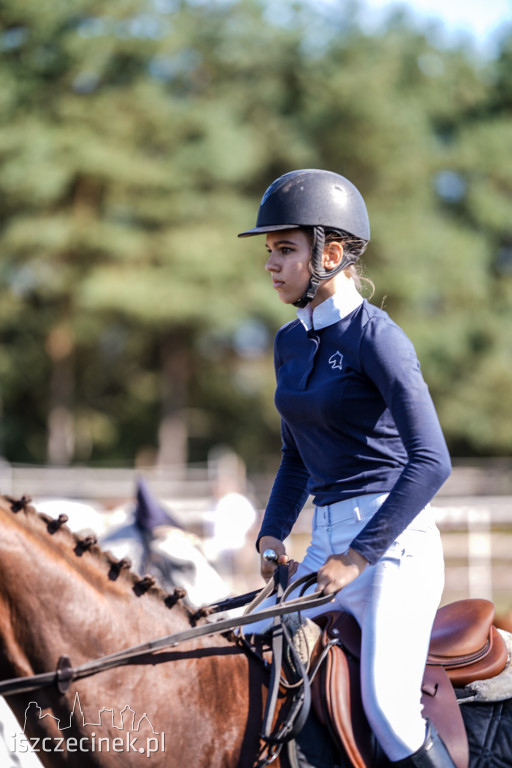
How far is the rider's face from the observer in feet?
9.53

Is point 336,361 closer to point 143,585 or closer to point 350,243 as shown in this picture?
point 350,243

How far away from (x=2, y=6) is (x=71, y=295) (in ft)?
29.9

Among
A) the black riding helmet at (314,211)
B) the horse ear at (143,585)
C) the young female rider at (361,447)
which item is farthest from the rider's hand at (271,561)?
the black riding helmet at (314,211)

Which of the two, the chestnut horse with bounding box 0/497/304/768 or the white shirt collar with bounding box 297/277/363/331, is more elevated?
the white shirt collar with bounding box 297/277/363/331

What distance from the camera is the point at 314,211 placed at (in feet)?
9.41

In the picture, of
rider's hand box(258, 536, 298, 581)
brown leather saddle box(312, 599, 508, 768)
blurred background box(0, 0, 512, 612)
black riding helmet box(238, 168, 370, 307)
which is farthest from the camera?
blurred background box(0, 0, 512, 612)

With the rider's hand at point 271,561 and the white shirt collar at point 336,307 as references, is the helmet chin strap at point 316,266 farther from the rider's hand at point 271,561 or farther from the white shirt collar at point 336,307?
the rider's hand at point 271,561

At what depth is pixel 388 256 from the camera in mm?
32906

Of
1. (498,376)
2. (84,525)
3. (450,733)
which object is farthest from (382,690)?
(498,376)

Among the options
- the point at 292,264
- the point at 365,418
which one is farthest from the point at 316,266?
the point at 365,418

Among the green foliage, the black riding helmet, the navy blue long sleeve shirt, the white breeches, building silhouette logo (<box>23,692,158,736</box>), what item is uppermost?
the green foliage

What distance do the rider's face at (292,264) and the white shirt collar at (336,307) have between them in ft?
0.27

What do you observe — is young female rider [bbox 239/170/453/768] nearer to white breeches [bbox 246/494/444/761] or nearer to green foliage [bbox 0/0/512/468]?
white breeches [bbox 246/494/444/761]

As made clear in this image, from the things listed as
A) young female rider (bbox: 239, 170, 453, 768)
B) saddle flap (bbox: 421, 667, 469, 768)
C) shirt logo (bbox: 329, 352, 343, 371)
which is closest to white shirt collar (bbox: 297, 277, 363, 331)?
young female rider (bbox: 239, 170, 453, 768)
